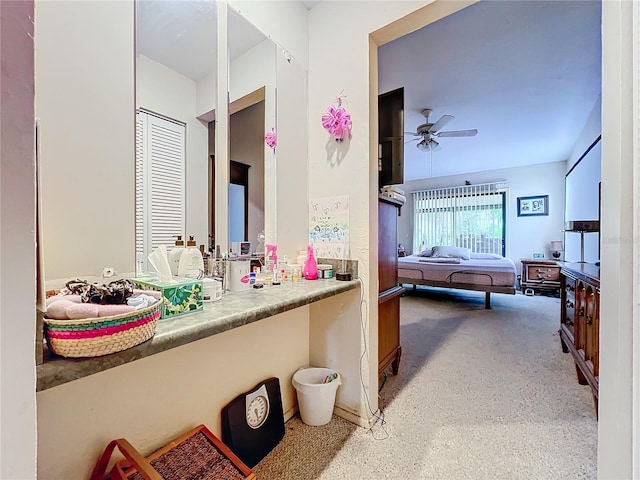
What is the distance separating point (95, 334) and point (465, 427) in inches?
74.3

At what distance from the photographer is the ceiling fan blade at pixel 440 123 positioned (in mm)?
3326

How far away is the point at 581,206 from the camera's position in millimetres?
4223

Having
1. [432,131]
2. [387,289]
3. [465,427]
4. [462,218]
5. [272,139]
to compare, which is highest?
[432,131]

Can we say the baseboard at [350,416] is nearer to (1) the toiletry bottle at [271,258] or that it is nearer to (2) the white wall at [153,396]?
(2) the white wall at [153,396]

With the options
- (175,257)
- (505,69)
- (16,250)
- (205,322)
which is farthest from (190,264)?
(505,69)

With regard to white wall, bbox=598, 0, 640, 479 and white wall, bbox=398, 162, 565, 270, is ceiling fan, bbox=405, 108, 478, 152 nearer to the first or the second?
white wall, bbox=598, 0, 640, 479

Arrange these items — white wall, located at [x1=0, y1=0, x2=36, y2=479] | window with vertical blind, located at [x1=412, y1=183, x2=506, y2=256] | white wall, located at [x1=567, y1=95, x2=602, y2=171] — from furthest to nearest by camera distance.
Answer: window with vertical blind, located at [x1=412, y1=183, x2=506, y2=256]
white wall, located at [x1=567, y1=95, x2=602, y2=171]
white wall, located at [x1=0, y1=0, x2=36, y2=479]

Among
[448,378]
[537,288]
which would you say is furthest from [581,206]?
[448,378]

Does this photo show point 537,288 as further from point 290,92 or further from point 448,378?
point 290,92

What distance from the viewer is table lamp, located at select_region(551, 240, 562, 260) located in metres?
5.65

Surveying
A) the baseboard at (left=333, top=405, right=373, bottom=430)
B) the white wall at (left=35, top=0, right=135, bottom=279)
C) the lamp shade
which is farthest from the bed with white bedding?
the white wall at (left=35, top=0, right=135, bottom=279)

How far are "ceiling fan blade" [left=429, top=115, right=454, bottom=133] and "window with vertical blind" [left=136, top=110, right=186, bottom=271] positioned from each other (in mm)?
3131

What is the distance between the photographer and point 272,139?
5.42 ft

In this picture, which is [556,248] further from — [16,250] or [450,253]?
[16,250]
